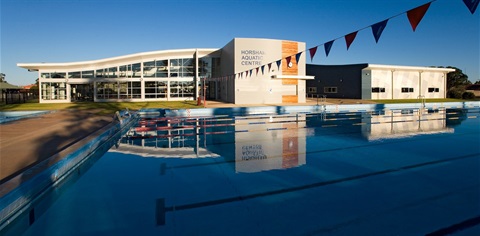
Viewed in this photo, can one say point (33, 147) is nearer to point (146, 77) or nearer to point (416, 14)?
point (416, 14)

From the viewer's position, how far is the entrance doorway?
33.8 meters

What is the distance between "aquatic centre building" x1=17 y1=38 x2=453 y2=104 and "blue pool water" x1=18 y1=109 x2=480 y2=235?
2018 centimetres

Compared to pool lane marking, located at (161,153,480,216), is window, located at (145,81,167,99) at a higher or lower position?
higher

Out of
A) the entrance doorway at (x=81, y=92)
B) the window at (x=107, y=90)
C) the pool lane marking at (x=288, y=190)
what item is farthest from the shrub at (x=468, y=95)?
the entrance doorway at (x=81, y=92)

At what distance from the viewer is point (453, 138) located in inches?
382

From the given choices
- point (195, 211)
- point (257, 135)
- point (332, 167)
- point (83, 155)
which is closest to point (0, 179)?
point (83, 155)

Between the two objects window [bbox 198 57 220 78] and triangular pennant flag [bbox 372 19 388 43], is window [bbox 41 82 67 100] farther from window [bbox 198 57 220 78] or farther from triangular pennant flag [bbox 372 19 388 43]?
triangular pennant flag [bbox 372 19 388 43]

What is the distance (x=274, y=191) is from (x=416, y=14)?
5.75 meters

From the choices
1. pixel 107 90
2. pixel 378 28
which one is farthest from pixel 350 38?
pixel 107 90

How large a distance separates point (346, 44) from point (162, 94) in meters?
27.1

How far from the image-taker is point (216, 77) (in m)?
34.4

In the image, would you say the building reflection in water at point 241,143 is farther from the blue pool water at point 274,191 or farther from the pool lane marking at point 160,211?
the pool lane marking at point 160,211

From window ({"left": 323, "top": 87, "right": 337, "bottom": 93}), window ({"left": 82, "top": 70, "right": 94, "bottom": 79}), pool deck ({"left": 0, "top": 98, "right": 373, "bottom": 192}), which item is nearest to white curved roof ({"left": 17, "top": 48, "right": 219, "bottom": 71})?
window ({"left": 82, "top": 70, "right": 94, "bottom": 79})

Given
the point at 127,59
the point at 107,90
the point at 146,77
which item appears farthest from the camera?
the point at 146,77
